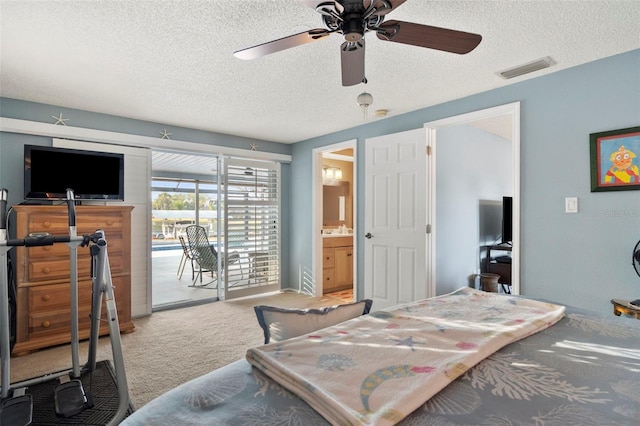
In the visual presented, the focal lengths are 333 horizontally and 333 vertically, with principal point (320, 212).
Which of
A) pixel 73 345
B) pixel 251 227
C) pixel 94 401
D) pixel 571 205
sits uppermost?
pixel 571 205

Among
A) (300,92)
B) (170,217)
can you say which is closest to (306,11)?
(300,92)

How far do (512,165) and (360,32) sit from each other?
227 centimetres

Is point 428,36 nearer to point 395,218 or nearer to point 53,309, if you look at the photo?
point 395,218

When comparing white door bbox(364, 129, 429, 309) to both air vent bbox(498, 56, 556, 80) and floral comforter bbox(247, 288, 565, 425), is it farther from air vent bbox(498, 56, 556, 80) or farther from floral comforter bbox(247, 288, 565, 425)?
floral comforter bbox(247, 288, 565, 425)

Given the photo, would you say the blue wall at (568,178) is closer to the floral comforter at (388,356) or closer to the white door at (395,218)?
the white door at (395,218)

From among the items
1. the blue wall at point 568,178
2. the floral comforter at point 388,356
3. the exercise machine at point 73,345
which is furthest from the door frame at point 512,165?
the exercise machine at point 73,345

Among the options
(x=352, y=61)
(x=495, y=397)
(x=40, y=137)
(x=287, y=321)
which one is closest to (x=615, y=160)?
(x=352, y=61)

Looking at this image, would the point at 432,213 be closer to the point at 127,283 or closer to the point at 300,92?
the point at 300,92

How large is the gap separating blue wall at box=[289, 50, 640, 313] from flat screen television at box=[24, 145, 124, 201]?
3.91 m

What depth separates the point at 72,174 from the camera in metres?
3.40

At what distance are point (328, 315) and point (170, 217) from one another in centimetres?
870

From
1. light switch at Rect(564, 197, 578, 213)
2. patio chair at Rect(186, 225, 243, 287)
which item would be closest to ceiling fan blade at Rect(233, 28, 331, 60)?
light switch at Rect(564, 197, 578, 213)

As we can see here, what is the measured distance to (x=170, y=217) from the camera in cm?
908

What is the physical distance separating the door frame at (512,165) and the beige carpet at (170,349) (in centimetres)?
213
